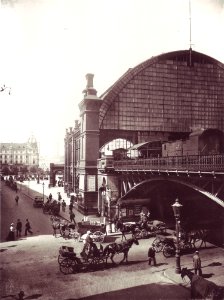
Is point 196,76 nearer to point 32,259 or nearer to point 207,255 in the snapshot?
point 207,255

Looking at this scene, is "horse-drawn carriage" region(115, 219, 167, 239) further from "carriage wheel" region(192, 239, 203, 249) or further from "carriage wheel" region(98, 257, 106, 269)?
"carriage wheel" region(98, 257, 106, 269)

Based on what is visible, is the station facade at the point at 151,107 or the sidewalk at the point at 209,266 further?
the station facade at the point at 151,107

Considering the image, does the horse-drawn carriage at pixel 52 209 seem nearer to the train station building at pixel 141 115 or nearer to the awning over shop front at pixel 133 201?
the train station building at pixel 141 115

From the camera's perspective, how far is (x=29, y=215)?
3825 centimetres

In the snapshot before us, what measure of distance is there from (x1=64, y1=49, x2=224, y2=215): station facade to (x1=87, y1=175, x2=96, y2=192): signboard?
176cm

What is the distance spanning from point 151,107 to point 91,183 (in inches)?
686

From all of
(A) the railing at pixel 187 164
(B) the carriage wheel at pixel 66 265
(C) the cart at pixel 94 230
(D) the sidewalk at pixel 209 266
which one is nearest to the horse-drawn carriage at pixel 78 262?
(B) the carriage wheel at pixel 66 265

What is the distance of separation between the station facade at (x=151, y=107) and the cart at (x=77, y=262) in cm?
2697

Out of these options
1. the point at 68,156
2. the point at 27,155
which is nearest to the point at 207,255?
the point at 68,156

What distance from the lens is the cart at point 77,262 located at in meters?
17.6

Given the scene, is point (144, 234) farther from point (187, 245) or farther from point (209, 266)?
point (209, 266)

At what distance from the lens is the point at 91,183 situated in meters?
44.3

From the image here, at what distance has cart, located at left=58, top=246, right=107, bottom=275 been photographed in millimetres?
17641

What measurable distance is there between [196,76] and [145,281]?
150ft
